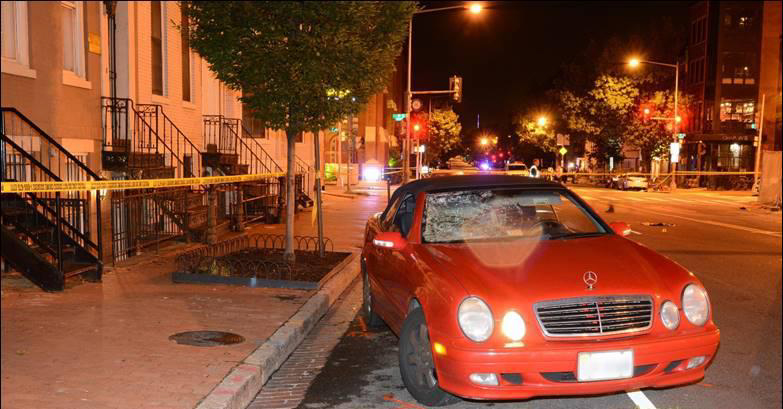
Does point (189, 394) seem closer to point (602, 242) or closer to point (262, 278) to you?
point (602, 242)

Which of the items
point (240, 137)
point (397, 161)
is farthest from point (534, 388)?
point (397, 161)

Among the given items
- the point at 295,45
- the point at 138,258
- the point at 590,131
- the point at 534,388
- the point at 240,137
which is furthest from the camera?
the point at 590,131

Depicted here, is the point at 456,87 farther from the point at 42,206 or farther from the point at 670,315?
the point at 670,315

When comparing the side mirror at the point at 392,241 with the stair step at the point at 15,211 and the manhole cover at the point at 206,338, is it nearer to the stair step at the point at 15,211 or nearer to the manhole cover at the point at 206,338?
the manhole cover at the point at 206,338

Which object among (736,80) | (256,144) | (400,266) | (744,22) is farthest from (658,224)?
(744,22)

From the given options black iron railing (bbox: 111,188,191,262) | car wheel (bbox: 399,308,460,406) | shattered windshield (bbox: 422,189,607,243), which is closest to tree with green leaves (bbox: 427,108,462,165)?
black iron railing (bbox: 111,188,191,262)

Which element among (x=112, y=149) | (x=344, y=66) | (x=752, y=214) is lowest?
(x=752, y=214)

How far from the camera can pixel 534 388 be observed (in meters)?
4.22

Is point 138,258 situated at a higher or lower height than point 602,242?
lower

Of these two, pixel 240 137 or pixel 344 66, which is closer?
pixel 344 66

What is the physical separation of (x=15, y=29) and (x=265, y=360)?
367 centimetres

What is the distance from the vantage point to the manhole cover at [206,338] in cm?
603

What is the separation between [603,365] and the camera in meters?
4.21

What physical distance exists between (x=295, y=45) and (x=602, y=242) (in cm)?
499
